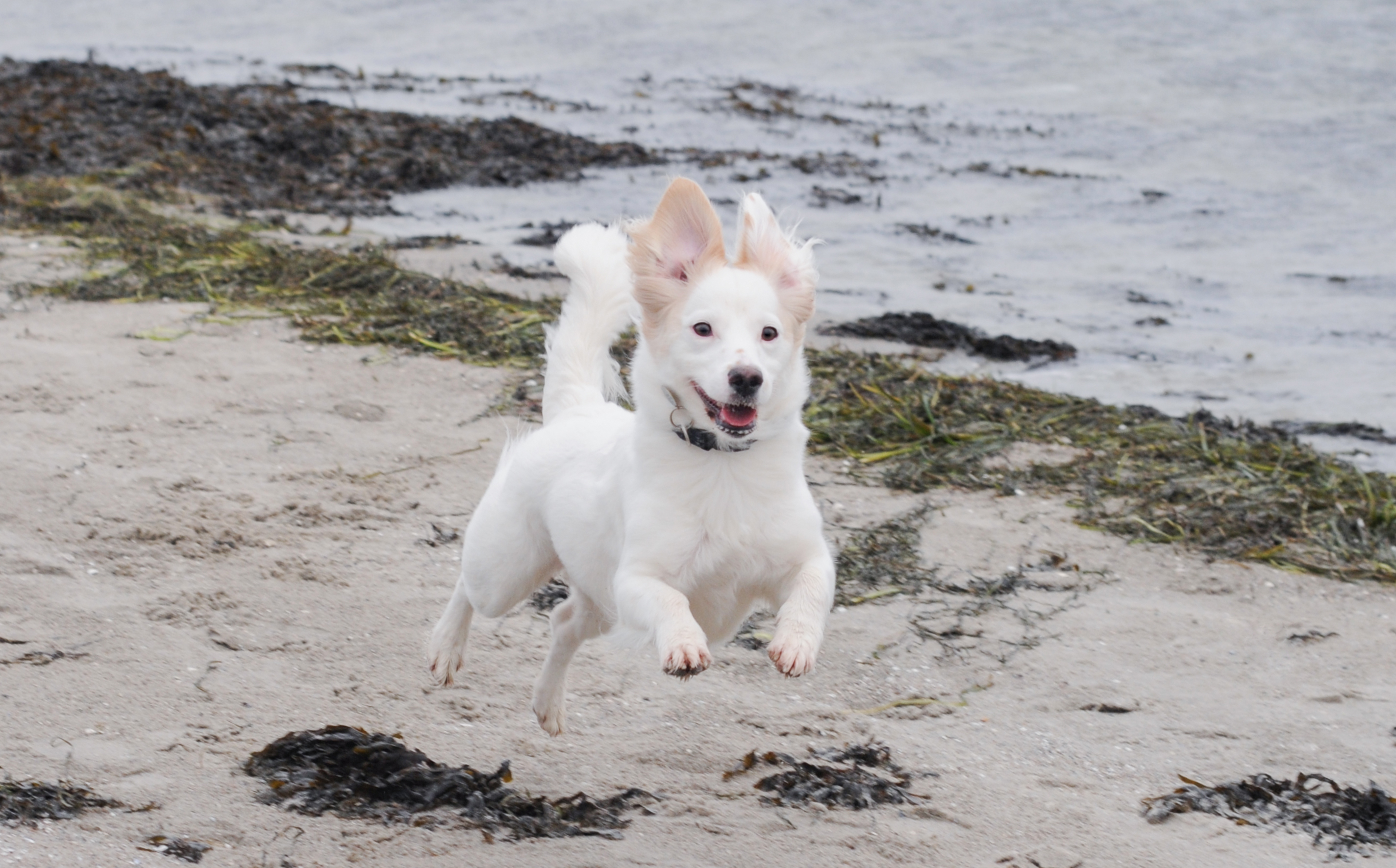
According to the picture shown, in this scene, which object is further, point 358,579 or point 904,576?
point 904,576

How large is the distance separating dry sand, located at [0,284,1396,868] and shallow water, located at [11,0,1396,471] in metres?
3.13

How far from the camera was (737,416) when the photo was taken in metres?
3.46

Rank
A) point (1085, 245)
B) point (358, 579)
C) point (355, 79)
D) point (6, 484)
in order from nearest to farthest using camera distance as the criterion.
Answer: point (358, 579) < point (6, 484) < point (1085, 245) < point (355, 79)

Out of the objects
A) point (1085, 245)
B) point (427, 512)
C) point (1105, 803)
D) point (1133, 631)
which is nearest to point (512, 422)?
point (427, 512)

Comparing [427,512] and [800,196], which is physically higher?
[800,196]

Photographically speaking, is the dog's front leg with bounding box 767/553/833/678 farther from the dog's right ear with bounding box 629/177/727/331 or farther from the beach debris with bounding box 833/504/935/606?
the beach debris with bounding box 833/504/935/606

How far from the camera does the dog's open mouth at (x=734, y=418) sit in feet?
11.3

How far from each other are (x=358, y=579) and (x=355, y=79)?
1651 cm

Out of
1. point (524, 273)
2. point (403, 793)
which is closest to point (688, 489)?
point (403, 793)

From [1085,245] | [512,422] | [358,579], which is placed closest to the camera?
[358,579]

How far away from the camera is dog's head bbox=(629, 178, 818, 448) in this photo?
349cm

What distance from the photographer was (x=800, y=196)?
14094 mm

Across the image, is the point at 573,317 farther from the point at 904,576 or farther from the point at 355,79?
the point at 355,79

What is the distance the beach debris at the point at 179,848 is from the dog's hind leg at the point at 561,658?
107cm
